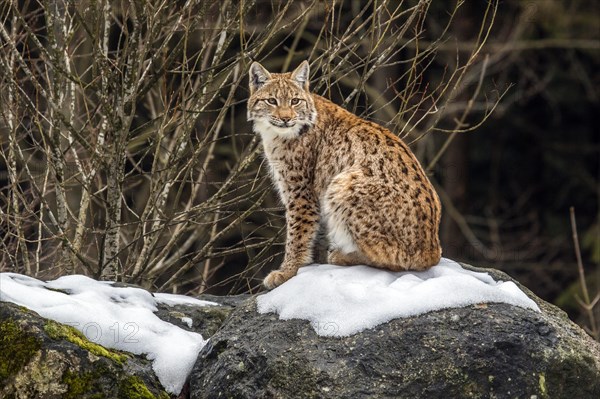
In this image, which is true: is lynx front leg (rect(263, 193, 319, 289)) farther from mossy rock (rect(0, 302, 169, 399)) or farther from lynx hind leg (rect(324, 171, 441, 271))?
mossy rock (rect(0, 302, 169, 399))

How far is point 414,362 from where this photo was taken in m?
4.55

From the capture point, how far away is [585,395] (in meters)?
4.72

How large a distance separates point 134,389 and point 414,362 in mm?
1196

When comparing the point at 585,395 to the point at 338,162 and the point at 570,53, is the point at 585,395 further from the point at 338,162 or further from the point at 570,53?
the point at 570,53

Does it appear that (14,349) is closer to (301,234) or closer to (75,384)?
(75,384)

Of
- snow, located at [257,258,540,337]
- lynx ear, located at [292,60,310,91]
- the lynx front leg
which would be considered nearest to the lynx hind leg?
snow, located at [257,258,540,337]

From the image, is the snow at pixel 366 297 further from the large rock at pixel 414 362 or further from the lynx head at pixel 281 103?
Result: the lynx head at pixel 281 103

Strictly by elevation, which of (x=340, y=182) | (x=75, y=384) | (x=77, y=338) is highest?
(x=340, y=182)

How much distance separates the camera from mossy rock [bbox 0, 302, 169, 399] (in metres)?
4.47

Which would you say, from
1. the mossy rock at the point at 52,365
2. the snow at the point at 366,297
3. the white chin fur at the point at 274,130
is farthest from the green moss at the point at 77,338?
the white chin fur at the point at 274,130

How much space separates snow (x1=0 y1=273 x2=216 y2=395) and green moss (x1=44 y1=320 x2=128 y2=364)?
0.09m

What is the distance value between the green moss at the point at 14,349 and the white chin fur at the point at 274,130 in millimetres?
1994

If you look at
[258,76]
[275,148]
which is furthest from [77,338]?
[258,76]

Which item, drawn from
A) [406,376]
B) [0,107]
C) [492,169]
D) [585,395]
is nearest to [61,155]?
[0,107]
